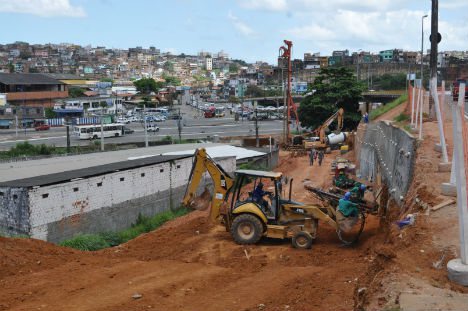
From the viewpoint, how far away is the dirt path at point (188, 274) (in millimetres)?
10305

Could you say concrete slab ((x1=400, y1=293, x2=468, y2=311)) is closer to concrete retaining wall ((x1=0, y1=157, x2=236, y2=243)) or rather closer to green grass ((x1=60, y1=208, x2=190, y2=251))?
green grass ((x1=60, y1=208, x2=190, y2=251))

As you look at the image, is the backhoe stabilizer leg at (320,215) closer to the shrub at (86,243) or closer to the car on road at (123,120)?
the shrub at (86,243)

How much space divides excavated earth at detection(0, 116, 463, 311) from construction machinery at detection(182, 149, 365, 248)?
375 millimetres

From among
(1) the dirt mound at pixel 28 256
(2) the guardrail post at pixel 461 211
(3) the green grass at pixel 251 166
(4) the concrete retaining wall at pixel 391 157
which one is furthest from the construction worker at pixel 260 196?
(3) the green grass at pixel 251 166

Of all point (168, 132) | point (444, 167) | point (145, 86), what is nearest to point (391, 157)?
point (444, 167)

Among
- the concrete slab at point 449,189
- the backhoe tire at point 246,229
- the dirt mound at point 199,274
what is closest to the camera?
the dirt mound at point 199,274

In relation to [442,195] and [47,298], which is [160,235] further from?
[442,195]

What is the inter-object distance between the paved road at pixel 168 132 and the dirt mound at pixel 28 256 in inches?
1777

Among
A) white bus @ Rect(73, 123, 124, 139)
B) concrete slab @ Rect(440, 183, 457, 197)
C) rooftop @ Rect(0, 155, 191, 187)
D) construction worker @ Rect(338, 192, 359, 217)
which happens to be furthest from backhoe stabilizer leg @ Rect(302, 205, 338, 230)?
white bus @ Rect(73, 123, 124, 139)

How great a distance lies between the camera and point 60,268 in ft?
42.5

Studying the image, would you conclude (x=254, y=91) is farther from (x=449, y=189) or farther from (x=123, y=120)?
(x=449, y=189)

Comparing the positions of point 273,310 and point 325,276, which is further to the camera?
point 325,276

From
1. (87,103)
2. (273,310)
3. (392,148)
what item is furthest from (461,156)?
(87,103)

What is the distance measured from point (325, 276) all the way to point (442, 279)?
3636 millimetres
